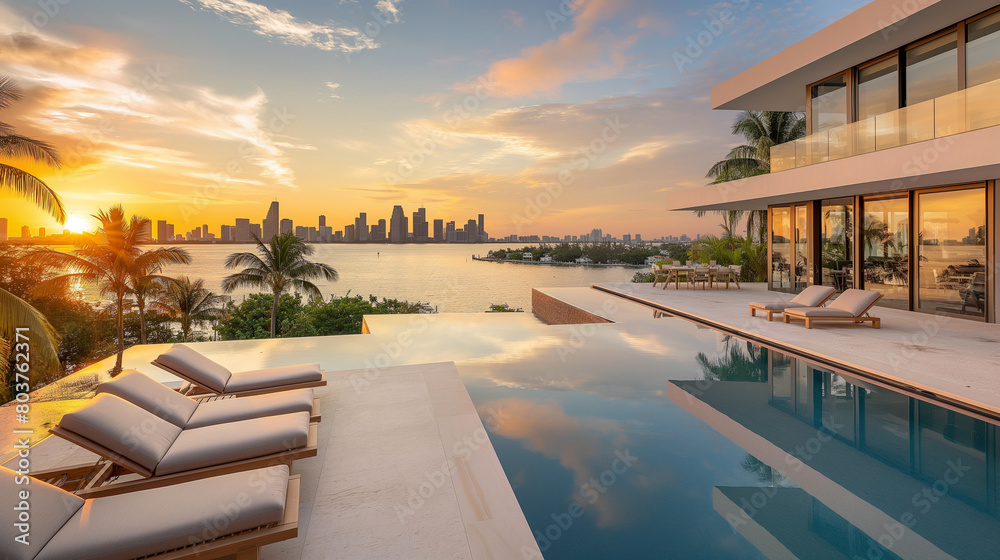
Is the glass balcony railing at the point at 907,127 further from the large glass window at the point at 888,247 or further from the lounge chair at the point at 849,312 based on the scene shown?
the lounge chair at the point at 849,312

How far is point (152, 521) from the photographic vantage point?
218cm

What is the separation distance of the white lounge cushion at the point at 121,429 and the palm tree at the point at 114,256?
1314 cm

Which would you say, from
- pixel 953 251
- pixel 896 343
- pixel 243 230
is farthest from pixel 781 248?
pixel 243 230

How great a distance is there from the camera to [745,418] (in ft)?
16.0

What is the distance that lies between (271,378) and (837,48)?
46.8 ft

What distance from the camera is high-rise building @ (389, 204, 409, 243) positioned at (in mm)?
31020

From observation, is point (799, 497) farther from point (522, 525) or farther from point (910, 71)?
point (910, 71)

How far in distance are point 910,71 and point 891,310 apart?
568cm

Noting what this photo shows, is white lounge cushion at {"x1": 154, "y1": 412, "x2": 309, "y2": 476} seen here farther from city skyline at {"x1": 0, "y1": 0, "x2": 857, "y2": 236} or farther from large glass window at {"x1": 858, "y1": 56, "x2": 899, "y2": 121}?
large glass window at {"x1": 858, "y1": 56, "x2": 899, "y2": 121}

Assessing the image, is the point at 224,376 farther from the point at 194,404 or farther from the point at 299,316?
the point at 299,316

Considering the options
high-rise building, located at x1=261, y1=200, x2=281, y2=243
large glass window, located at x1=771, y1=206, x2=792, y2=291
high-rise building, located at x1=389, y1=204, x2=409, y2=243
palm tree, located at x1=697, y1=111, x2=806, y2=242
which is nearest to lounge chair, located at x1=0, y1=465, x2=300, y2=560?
large glass window, located at x1=771, y1=206, x2=792, y2=291

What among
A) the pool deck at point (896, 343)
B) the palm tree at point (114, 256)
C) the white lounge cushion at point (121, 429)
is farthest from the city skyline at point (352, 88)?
the white lounge cushion at point (121, 429)

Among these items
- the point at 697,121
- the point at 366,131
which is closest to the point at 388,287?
the point at 366,131

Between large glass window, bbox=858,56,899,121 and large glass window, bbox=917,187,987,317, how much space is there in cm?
254
